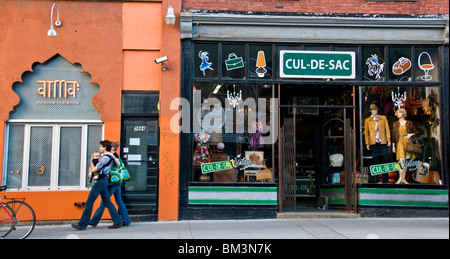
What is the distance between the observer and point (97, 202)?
1028 cm

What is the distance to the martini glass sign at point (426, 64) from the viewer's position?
10836mm

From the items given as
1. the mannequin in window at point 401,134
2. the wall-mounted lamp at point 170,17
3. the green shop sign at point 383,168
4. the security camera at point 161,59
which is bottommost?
the green shop sign at point 383,168

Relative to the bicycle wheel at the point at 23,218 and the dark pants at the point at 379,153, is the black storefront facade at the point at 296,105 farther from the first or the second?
the bicycle wheel at the point at 23,218

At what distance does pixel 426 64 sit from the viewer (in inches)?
427

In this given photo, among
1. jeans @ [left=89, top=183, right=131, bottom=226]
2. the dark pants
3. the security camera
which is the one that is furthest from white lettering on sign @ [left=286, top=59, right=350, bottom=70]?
jeans @ [left=89, top=183, right=131, bottom=226]

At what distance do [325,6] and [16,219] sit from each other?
777 centimetres

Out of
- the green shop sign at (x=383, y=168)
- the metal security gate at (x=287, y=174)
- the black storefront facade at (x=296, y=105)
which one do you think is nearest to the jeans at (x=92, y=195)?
the black storefront facade at (x=296, y=105)

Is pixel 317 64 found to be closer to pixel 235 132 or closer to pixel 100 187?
pixel 235 132

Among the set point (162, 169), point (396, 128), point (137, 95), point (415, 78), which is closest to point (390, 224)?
point (396, 128)

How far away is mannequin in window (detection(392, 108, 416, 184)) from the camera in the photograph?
1077cm

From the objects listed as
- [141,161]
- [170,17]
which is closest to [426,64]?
[170,17]

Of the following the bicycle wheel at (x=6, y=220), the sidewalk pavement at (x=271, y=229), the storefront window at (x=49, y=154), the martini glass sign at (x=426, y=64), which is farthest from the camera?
the martini glass sign at (x=426, y=64)

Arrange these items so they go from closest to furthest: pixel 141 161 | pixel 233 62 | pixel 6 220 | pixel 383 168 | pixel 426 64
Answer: pixel 6 220, pixel 141 161, pixel 233 62, pixel 383 168, pixel 426 64

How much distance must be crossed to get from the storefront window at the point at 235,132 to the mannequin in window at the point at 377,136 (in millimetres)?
2138
